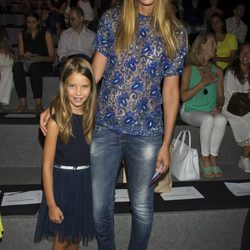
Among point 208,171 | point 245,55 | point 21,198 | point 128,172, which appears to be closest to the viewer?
point 128,172

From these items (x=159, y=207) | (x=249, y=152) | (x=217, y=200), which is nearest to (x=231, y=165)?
(x=249, y=152)

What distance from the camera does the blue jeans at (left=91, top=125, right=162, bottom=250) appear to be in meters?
1.55

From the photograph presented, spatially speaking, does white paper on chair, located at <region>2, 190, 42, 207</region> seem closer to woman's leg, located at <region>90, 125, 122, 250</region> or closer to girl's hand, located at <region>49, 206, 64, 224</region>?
girl's hand, located at <region>49, 206, 64, 224</region>

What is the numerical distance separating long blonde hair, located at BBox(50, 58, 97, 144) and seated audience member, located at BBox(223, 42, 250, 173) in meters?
1.69

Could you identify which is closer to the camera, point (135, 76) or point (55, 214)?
point (135, 76)

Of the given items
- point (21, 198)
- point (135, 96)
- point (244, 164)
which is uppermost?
point (135, 96)

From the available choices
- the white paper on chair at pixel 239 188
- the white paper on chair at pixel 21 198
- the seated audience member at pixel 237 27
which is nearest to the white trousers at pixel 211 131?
the white paper on chair at pixel 239 188

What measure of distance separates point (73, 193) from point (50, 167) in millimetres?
162

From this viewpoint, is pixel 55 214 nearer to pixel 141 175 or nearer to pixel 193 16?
pixel 141 175

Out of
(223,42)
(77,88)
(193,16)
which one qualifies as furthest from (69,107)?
(193,16)

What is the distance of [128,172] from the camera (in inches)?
63.7

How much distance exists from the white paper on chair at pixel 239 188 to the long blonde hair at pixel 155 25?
1160 mm

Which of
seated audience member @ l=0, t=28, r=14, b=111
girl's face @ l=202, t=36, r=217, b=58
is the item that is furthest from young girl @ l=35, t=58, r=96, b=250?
seated audience member @ l=0, t=28, r=14, b=111

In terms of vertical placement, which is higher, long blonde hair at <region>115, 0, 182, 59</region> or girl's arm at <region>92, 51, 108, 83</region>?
long blonde hair at <region>115, 0, 182, 59</region>
